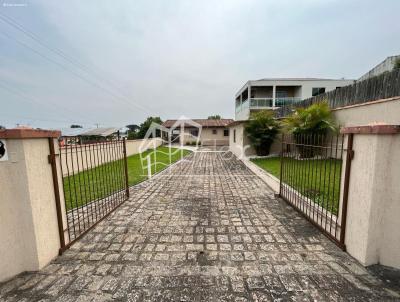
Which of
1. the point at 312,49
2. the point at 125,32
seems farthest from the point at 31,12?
the point at 312,49

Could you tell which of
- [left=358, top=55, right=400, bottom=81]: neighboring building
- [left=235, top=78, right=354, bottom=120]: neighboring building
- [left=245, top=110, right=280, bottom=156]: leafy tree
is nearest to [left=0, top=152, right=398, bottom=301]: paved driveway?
[left=245, top=110, right=280, bottom=156]: leafy tree

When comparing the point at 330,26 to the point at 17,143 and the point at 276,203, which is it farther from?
the point at 17,143

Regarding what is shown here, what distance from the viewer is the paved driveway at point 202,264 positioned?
6.04 feet

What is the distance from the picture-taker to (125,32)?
14094mm

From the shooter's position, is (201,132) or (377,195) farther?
(201,132)

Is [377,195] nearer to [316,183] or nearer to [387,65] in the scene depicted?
[316,183]

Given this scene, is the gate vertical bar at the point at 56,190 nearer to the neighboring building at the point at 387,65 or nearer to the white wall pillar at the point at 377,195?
the white wall pillar at the point at 377,195

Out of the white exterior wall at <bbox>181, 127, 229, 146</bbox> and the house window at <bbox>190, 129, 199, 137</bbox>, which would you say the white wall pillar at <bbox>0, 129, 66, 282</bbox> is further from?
the house window at <bbox>190, 129, 199, 137</bbox>

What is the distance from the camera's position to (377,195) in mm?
2076

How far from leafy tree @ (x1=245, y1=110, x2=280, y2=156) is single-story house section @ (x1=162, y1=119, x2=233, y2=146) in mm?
15534


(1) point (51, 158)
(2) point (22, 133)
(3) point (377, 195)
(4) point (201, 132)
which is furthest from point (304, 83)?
(2) point (22, 133)

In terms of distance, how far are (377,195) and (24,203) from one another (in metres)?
3.89

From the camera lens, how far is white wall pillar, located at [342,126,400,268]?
2020 millimetres

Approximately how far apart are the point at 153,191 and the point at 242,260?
3808mm
